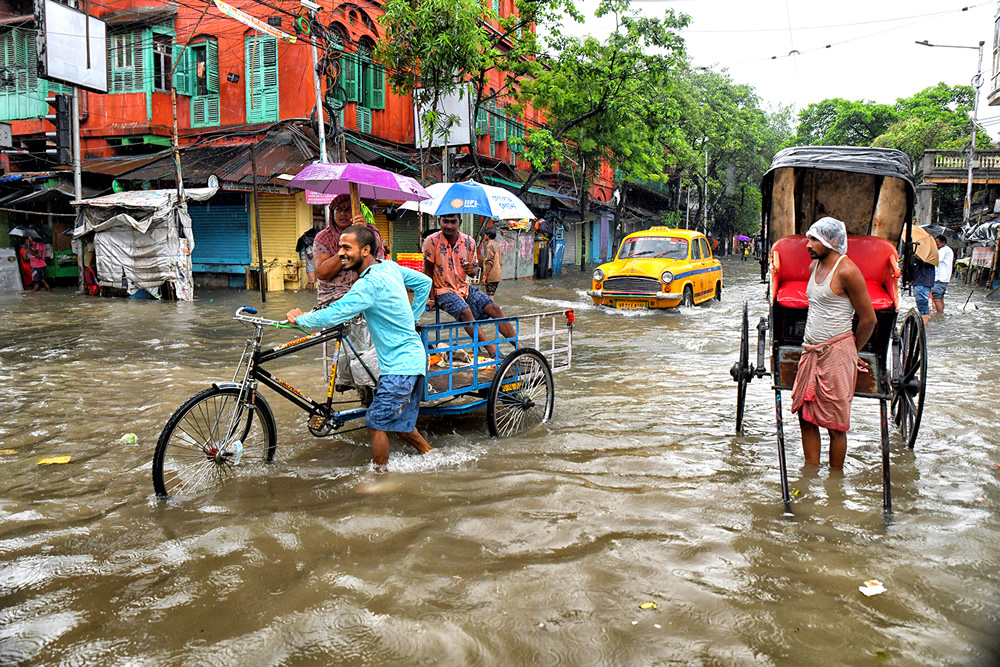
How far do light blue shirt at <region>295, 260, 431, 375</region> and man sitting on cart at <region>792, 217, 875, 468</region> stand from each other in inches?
102

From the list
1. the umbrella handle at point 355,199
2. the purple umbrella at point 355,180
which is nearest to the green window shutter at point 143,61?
the purple umbrella at point 355,180

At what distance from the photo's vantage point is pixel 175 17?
1909 cm

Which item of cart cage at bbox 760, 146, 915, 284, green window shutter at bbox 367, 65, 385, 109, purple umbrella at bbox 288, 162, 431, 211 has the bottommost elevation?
cart cage at bbox 760, 146, 915, 284

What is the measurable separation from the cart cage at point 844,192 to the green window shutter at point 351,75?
50.2 feet

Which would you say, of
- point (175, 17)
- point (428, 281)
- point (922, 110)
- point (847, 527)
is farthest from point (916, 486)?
point (922, 110)

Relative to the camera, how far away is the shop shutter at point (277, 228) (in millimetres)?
19062

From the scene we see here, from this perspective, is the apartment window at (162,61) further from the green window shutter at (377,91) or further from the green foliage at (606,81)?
the green foliage at (606,81)

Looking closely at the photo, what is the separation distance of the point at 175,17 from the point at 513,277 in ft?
42.6

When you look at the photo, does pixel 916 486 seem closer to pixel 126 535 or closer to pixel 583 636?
pixel 583 636

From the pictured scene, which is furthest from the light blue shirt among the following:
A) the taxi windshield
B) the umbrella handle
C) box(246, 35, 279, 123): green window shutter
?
box(246, 35, 279, 123): green window shutter

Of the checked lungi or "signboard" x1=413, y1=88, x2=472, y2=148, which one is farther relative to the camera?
"signboard" x1=413, y1=88, x2=472, y2=148

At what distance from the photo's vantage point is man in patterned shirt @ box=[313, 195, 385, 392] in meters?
5.23

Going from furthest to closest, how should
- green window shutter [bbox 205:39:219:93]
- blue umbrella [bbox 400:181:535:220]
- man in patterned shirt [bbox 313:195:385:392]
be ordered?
green window shutter [bbox 205:39:219:93]
blue umbrella [bbox 400:181:535:220]
man in patterned shirt [bbox 313:195:385:392]

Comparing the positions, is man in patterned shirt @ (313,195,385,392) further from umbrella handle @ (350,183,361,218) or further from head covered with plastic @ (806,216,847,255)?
head covered with plastic @ (806,216,847,255)
